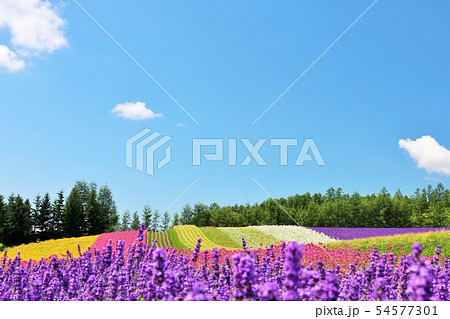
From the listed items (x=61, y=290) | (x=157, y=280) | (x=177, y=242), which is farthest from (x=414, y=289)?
(x=177, y=242)

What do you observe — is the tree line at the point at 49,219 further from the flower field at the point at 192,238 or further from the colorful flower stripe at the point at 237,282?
the colorful flower stripe at the point at 237,282

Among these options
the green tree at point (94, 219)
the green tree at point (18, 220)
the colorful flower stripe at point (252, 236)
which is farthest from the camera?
the green tree at point (94, 219)

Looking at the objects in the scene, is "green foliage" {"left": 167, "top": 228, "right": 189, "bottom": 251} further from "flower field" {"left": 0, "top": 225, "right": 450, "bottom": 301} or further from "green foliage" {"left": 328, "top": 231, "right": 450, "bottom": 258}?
"flower field" {"left": 0, "top": 225, "right": 450, "bottom": 301}

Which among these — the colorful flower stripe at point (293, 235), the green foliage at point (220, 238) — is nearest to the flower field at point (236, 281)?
the green foliage at point (220, 238)

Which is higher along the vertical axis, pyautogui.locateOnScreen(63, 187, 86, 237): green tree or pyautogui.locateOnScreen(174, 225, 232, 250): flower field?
pyautogui.locateOnScreen(63, 187, 86, 237): green tree

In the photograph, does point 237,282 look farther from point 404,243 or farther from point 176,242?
point 176,242

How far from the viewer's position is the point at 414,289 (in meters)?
2.90

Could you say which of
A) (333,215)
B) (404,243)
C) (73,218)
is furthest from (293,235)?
(73,218)

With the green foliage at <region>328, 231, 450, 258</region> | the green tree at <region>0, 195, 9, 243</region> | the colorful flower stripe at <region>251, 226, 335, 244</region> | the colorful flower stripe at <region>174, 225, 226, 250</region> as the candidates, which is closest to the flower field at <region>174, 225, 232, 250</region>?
the colorful flower stripe at <region>174, 225, 226, 250</region>

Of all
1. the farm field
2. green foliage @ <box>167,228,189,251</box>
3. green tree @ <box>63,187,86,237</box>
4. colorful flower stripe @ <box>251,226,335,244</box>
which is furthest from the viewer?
green tree @ <box>63,187,86,237</box>

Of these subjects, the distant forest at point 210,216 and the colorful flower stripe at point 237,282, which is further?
the distant forest at point 210,216

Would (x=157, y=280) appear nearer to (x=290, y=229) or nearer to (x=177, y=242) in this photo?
(x=177, y=242)

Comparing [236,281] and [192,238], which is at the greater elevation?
[236,281]
